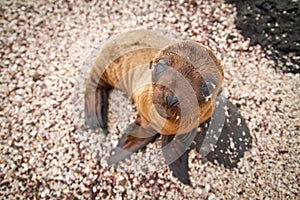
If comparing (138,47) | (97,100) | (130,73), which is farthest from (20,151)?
(138,47)

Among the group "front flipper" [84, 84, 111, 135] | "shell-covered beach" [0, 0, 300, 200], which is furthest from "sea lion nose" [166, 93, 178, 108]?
"front flipper" [84, 84, 111, 135]

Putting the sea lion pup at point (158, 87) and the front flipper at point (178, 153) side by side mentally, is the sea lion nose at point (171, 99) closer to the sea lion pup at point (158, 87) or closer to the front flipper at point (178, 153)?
the sea lion pup at point (158, 87)

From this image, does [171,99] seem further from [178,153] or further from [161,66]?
[178,153]

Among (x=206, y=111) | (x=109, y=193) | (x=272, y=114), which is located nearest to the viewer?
(x=206, y=111)

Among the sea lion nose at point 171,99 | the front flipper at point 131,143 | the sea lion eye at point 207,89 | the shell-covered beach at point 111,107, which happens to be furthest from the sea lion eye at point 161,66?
the shell-covered beach at point 111,107

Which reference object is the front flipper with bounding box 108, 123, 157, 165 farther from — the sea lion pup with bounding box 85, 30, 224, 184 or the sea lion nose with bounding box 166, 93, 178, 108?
the sea lion nose with bounding box 166, 93, 178, 108

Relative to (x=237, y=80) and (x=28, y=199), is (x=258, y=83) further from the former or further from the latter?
(x=28, y=199)

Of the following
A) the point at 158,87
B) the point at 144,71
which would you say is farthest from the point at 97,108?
the point at 158,87
